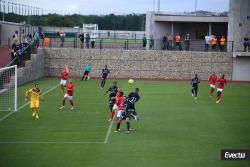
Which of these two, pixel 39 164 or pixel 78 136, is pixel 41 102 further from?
pixel 39 164

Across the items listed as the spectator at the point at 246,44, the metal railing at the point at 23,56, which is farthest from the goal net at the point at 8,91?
the spectator at the point at 246,44

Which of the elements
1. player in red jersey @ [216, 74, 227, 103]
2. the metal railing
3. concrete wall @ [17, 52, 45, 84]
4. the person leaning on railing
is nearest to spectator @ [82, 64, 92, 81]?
concrete wall @ [17, 52, 45, 84]

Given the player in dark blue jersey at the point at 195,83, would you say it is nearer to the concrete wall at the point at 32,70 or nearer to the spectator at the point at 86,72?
the spectator at the point at 86,72

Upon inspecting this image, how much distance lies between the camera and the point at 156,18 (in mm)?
58531

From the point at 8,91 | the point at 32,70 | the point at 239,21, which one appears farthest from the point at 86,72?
the point at 239,21

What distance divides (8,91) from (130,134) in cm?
1457

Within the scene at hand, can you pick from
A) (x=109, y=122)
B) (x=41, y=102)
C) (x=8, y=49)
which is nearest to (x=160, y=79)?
(x=8, y=49)

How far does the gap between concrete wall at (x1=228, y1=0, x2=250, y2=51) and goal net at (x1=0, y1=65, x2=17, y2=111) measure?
21.8 metres

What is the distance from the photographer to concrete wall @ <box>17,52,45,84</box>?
44.7m

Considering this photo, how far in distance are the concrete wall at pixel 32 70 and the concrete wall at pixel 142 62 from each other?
1.47 m

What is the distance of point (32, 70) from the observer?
158 feet

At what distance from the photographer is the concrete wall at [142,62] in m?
52.6

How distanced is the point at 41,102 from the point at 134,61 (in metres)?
18.3

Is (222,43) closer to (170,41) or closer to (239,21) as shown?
(239,21)
